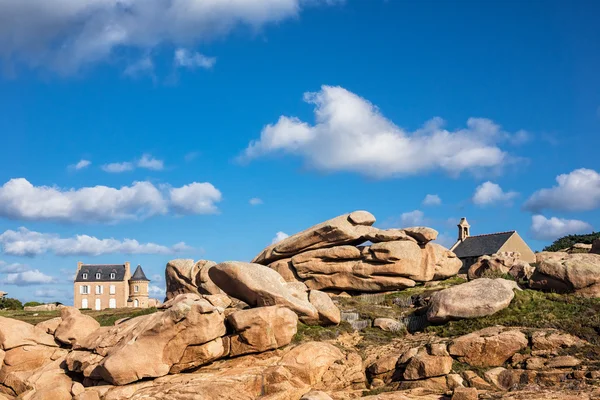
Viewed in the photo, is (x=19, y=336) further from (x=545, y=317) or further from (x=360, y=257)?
(x=545, y=317)

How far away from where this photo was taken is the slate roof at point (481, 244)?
72875 millimetres

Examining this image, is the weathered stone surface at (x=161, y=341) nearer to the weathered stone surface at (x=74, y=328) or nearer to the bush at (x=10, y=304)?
the weathered stone surface at (x=74, y=328)

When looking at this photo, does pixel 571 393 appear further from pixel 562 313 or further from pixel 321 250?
pixel 321 250

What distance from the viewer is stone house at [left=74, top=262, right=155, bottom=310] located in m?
92.8

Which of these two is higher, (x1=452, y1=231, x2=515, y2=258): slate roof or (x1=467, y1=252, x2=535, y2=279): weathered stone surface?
(x1=452, y1=231, x2=515, y2=258): slate roof

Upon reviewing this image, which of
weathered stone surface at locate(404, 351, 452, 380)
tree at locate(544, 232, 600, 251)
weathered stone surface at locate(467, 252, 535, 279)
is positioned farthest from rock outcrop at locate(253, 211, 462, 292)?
tree at locate(544, 232, 600, 251)

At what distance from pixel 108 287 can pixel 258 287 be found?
6958cm

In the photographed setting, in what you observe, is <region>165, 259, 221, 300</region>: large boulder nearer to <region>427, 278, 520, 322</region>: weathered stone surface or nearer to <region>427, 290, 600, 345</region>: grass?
<region>427, 278, 520, 322</region>: weathered stone surface

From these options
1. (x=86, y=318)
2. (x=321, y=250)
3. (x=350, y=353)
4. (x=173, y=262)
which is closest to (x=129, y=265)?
(x=173, y=262)

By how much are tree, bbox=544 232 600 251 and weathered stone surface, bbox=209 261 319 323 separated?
2652 inches

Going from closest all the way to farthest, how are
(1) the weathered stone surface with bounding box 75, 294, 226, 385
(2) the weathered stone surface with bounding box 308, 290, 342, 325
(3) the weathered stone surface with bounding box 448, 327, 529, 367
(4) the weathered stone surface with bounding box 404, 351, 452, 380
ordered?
(4) the weathered stone surface with bounding box 404, 351, 452, 380, (1) the weathered stone surface with bounding box 75, 294, 226, 385, (3) the weathered stone surface with bounding box 448, 327, 529, 367, (2) the weathered stone surface with bounding box 308, 290, 342, 325

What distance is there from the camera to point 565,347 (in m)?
26.1

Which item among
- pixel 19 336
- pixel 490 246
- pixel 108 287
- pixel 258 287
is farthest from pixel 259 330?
pixel 108 287

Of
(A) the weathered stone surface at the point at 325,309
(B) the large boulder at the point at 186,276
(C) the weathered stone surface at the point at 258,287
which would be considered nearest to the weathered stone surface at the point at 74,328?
(C) the weathered stone surface at the point at 258,287
